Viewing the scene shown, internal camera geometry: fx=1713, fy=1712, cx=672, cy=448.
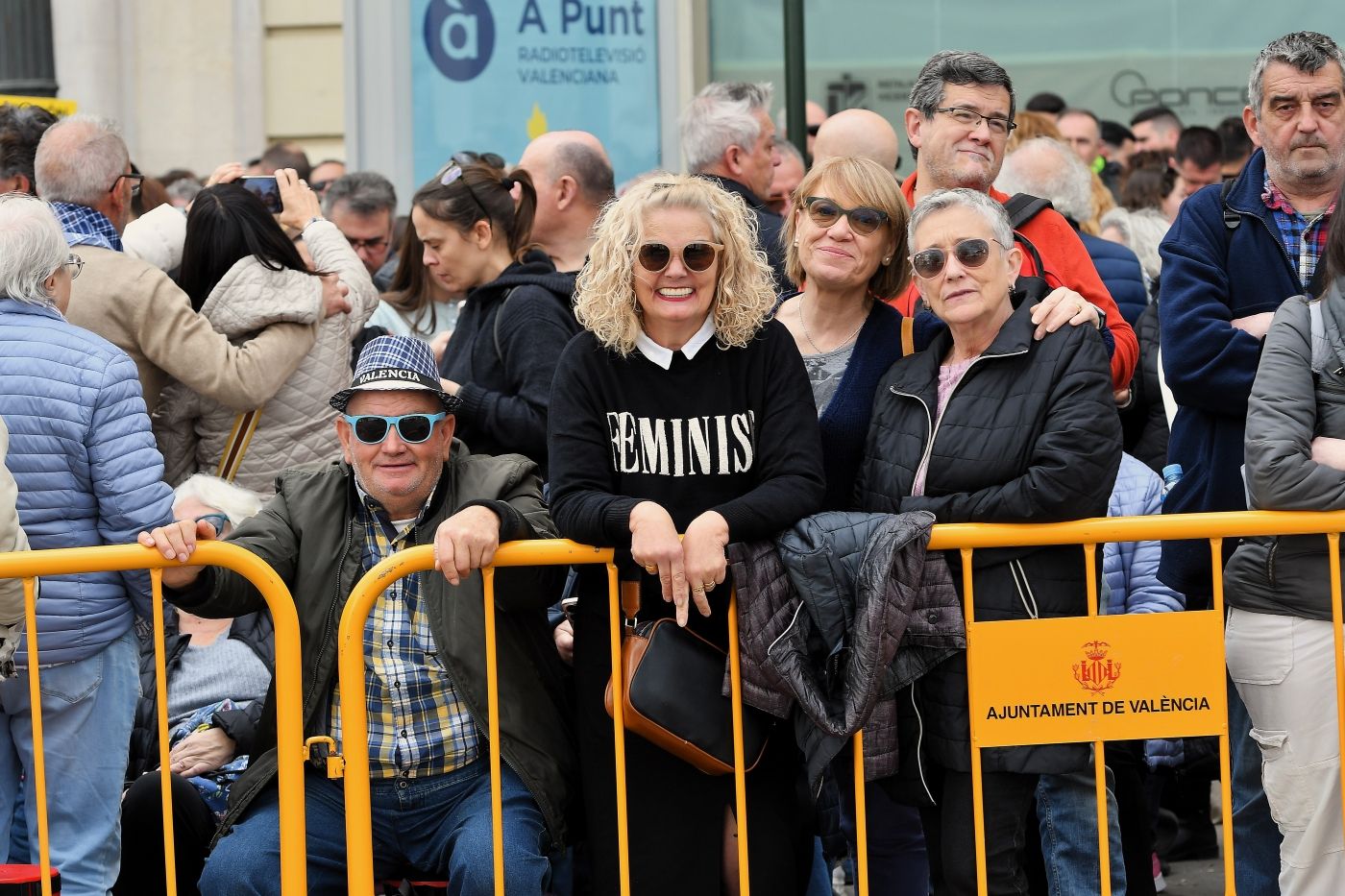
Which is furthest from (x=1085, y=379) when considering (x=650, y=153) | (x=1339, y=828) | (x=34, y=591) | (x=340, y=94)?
(x=340, y=94)

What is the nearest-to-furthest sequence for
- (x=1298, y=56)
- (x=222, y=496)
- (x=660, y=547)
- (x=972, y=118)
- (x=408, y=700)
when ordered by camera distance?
(x=660, y=547) < (x=408, y=700) < (x=1298, y=56) < (x=972, y=118) < (x=222, y=496)

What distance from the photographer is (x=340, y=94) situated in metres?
11.1

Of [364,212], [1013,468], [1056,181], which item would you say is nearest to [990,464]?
[1013,468]

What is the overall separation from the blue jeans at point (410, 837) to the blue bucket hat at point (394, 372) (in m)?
0.95

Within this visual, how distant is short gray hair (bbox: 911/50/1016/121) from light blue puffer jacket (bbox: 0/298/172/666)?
2321mm

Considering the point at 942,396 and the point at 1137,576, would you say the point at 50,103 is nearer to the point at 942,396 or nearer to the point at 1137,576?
the point at 942,396

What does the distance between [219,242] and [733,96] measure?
196 cm

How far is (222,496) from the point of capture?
5.01 m

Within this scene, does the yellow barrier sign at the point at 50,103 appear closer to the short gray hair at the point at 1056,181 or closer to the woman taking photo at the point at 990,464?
the short gray hair at the point at 1056,181

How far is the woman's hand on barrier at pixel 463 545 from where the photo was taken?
388 cm

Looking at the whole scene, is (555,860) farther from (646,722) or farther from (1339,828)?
(1339,828)

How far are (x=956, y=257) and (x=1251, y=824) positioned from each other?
5.41 feet

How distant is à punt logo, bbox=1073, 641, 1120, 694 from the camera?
395 cm

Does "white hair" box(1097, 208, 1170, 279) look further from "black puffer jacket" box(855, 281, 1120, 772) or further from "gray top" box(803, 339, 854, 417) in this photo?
"black puffer jacket" box(855, 281, 1120, 772)
